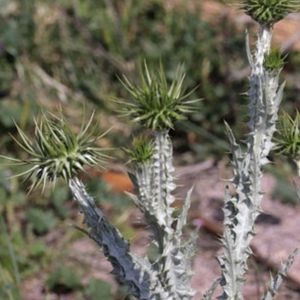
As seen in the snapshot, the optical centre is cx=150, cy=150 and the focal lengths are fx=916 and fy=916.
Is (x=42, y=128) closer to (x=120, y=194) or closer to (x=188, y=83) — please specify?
(x=120, y=194)

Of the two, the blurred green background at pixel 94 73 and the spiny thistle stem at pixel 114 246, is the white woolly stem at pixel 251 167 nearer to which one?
the spiny thistle stem at pixel 114 246

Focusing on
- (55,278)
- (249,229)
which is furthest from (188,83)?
(249,229)

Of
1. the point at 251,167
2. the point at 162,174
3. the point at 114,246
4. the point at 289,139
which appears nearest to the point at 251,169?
the point at 251,167

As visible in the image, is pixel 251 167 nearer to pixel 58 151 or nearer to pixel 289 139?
pixel 289 139

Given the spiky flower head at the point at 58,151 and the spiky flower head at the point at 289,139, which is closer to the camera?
the spiky flower head at the point at 58,151

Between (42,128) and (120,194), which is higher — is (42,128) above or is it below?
above

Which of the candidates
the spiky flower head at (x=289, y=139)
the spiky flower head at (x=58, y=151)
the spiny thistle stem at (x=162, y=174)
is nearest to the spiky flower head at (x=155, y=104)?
the spiny thistle stem at (x=162, y=174)
